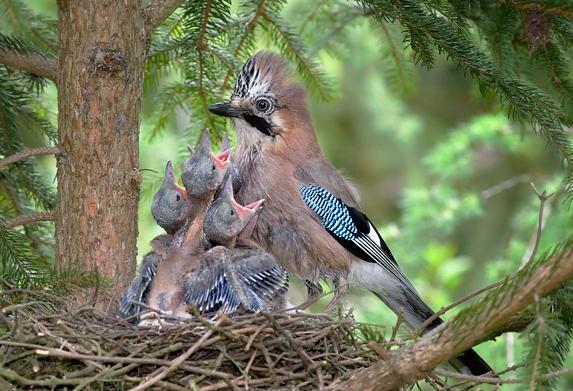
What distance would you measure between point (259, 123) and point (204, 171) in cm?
70

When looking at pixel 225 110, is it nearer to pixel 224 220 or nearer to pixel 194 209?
pixel 194 209

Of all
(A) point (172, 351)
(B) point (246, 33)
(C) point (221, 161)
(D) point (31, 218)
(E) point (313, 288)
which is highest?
(B) point (246, 33)

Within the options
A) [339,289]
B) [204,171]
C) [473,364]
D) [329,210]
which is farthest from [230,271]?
[473,364]

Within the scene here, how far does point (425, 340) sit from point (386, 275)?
2239mm

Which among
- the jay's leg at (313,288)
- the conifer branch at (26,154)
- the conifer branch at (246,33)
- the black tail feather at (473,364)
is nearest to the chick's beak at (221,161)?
the conifer branch at (246,33)

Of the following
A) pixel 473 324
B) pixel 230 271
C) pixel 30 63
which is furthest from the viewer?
pixel 30 63

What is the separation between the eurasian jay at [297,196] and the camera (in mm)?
4633

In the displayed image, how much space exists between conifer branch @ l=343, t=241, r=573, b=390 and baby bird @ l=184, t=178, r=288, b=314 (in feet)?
3.10

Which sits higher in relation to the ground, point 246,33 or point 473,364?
point 246,33

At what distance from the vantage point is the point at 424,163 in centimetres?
715

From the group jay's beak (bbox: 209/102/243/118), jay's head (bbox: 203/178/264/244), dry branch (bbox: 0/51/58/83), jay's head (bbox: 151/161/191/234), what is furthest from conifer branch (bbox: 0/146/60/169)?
jay's beak (bbox: 209/102/243/118)

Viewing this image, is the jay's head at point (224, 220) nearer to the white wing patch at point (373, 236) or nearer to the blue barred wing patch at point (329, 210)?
the blue barred wing patch at point (329, 210)

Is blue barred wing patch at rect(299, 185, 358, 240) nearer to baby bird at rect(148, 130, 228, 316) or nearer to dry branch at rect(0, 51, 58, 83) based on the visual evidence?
baby bird at rect(148, 130, 228, 316)

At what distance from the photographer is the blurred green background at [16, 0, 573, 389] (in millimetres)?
5582
